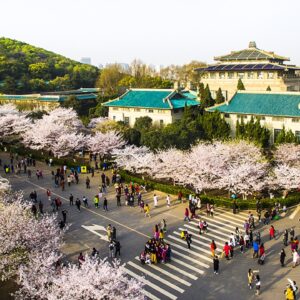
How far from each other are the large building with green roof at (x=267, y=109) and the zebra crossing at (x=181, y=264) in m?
20.0

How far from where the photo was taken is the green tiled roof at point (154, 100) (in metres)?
53.0

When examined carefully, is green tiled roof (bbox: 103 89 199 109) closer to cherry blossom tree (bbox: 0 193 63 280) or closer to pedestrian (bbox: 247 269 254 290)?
cherry blossom tree (bbox: 0 193 63 280)

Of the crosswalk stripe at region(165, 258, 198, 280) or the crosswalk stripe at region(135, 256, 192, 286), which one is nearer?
the crosswalk stripe at region(135, 256, 192, 286)

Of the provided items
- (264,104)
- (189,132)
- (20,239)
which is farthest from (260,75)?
(20,239)

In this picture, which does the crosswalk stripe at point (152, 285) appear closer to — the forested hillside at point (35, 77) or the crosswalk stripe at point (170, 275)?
the crosswalk stripe at point (170, 275)

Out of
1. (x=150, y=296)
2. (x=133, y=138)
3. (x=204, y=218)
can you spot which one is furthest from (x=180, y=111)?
(x=150, y=296)

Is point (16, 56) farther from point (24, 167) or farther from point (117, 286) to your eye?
point (117, 286)

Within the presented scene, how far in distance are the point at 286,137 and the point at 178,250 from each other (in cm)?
2284

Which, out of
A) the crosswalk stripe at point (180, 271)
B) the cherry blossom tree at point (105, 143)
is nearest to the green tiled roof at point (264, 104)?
the cherry blossom tree at point (105, 143)

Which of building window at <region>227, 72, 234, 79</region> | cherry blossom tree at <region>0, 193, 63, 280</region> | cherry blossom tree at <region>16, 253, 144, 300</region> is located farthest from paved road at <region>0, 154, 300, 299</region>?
building window at <region>227, 72, 234, 79</region>

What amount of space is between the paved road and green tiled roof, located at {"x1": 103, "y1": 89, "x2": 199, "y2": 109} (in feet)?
72.3

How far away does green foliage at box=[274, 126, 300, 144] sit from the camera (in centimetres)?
3928

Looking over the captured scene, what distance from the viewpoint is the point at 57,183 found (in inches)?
1406

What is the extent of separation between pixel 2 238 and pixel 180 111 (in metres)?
38.7
